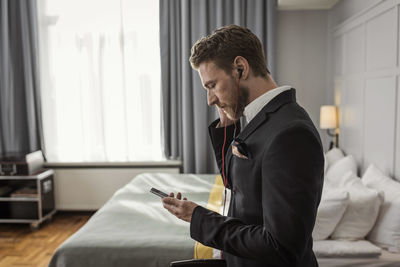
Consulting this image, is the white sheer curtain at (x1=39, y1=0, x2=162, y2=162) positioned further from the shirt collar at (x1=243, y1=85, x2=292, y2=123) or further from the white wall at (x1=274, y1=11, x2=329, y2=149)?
the shirt collar at (x1=243, y1=85, x2=292, y2=123)

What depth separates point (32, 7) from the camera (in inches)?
162

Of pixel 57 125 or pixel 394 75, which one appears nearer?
pixel 394 75

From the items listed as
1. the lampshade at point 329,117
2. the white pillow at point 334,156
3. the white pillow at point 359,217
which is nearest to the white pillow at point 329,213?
the white pillow at point 359,217

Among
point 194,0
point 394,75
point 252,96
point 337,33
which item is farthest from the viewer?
point 194,0

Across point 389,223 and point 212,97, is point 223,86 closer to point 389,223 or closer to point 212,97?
point 212,97

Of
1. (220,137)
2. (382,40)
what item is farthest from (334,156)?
(220,137)

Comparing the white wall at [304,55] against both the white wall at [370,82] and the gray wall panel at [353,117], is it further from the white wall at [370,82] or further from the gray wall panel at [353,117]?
the gray wall panel at [353,117]

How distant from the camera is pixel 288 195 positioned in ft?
2.77

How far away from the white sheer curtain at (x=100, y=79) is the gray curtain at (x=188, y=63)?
153 millimetres

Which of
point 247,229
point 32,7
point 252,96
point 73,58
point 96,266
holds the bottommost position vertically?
point 96,266

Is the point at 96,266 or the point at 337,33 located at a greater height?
the point at 337,33

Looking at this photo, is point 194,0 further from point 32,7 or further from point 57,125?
point 57,125

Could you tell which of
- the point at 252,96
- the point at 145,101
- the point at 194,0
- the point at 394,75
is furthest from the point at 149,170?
the point at 252,96

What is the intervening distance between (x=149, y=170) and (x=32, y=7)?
214cm
